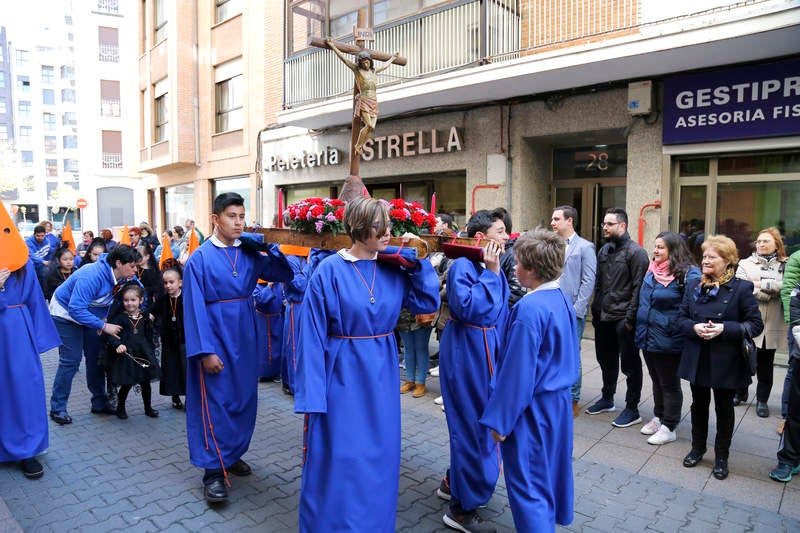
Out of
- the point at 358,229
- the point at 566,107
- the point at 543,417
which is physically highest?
the point at 566,107

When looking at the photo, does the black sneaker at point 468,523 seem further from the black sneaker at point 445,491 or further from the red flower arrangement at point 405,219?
the red flower arrangement at point 405,219

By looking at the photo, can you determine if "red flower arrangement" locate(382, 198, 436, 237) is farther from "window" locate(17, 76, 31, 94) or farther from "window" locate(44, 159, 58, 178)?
"window" locate(17, 76, 31, 94)

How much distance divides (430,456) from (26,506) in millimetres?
2923

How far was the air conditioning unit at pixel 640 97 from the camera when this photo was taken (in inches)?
328

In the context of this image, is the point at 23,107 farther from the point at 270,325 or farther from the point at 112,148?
the point at 270,325

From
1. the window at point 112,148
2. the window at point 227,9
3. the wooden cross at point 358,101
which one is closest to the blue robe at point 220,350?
the wooden cross at point 358,101

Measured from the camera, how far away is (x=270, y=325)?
6941 mm

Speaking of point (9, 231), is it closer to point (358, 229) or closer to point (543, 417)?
point (358, 229)

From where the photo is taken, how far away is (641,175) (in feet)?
28.6

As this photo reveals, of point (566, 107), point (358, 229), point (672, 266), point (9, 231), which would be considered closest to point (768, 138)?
point (566, 107)

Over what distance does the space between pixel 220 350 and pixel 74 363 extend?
2.46m

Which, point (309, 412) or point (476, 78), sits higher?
point (476, 78)

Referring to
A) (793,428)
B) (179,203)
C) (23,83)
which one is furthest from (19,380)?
(23,83)

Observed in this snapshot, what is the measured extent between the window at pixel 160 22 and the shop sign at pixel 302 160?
8800 mm
